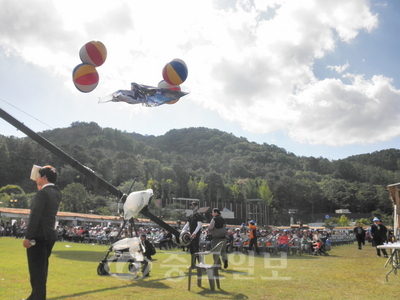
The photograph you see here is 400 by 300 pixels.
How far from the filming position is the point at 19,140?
97062 mm

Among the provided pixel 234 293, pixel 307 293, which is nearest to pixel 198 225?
pixel 234 293

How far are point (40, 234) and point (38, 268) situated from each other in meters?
0.43

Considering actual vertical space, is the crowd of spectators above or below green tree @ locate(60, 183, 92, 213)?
below

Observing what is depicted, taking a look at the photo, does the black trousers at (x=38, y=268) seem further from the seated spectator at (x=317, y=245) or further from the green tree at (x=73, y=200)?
the green tree at (x=73, y=200)

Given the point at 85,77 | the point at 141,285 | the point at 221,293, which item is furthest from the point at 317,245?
the point at 85,77

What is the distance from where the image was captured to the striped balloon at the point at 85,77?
8.18 m

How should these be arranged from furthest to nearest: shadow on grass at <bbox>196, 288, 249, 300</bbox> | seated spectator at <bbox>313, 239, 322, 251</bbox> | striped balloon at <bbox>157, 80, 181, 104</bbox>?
seated spectator at <bbox>313, 239, 322, 251</bbox>
striped balloon at <bbox>157, 80, 181, 104</bbox>
shadow on grass at <bbox>196, 288, 249, 300</bbox>

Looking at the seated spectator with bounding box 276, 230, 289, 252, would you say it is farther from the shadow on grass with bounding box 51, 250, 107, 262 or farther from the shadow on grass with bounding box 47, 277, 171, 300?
the shadow on grass with bounding box 47, 277, 171, 300

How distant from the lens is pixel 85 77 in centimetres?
→ 827

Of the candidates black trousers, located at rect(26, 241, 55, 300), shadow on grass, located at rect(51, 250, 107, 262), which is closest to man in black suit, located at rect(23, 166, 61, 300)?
black trousers, located at rect(26, 241, 55, 300)

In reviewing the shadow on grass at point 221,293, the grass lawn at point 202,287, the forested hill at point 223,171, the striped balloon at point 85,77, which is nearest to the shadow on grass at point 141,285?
the grass lawn at point 202,287

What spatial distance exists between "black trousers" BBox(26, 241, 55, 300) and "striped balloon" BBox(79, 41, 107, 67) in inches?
209

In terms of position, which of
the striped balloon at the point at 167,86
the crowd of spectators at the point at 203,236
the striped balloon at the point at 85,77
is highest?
the striped balloon at the point at 167,86

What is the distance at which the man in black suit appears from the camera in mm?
4182
